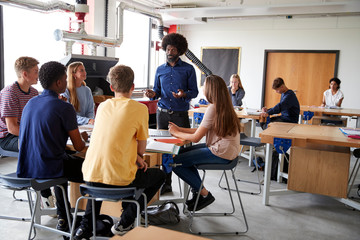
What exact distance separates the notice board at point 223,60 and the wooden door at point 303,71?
855 mm

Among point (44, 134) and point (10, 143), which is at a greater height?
point (44, 134)

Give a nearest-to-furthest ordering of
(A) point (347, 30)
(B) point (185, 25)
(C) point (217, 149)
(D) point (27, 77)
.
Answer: (C) point (217, 149), (D) point (27, 77), (A) point (347, 30), (B) point (185, 25)

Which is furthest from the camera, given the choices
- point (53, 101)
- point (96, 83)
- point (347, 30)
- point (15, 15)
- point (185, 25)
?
point (185, 25)

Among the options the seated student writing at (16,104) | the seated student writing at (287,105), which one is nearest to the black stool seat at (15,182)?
the seated student writing at (16,104)

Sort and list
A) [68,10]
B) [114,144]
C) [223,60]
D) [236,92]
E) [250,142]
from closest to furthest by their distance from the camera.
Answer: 1. [114,144]
2. [250,142]
3. [68,10]
4. [236,92]
5. [223,60]

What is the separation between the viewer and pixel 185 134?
2652mm

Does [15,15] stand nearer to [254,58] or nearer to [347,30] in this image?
[254,58]

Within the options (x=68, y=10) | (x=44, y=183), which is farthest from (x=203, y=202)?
(x=68, y=10)

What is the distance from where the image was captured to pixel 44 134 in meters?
2.15

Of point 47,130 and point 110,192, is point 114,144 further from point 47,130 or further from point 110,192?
point 47,130

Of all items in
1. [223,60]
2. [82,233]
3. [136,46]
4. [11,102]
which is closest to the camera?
[82,233]

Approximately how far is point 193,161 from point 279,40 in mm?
7063

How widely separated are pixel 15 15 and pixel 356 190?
5260 millimetres

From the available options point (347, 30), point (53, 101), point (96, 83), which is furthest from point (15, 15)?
point (347, 30)
